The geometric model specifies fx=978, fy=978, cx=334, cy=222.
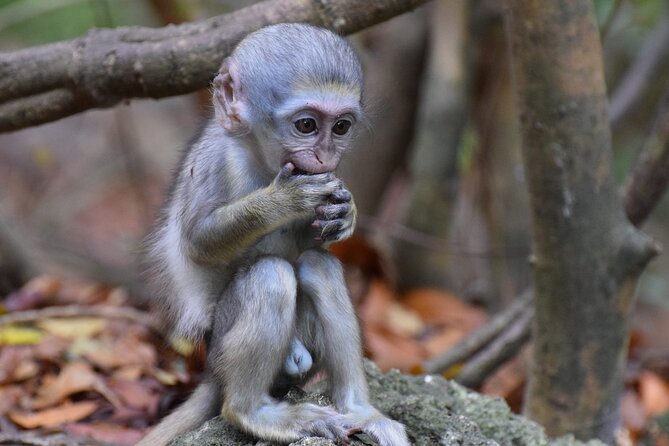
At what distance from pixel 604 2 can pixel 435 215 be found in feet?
7.77

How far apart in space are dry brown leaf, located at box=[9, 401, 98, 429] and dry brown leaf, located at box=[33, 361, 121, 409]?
0.08 m

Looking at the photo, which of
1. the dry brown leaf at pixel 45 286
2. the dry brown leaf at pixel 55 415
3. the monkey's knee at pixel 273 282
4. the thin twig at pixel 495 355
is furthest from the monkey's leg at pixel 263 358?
the dry brown leaf at pixel 45 286

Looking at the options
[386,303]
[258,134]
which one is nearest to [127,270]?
[386,303]

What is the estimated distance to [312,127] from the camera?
4023 mm

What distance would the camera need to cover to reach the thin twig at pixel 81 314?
20.3 ft

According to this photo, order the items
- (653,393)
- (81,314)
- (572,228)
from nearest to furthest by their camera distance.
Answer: (572,228) → (81,314) → (653,393)

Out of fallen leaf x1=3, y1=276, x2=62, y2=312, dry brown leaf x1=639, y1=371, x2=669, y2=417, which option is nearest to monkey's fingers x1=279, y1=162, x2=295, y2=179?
fallen leaf x1=3, y1=276, x2=62, y2=312

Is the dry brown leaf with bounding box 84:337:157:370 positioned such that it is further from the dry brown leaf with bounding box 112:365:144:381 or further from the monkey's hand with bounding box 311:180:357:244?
the monkey's hand with bounding box 311:180:357:244

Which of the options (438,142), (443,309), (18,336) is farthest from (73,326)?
A: (438,142)

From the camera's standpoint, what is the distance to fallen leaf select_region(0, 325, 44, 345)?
600cm

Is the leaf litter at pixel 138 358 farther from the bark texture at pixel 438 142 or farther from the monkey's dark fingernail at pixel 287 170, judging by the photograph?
the monkey's dark fingernail at pixel 287 170

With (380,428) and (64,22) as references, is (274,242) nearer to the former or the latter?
(380,428)

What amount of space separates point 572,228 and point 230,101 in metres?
2.00

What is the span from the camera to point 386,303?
332 inches
